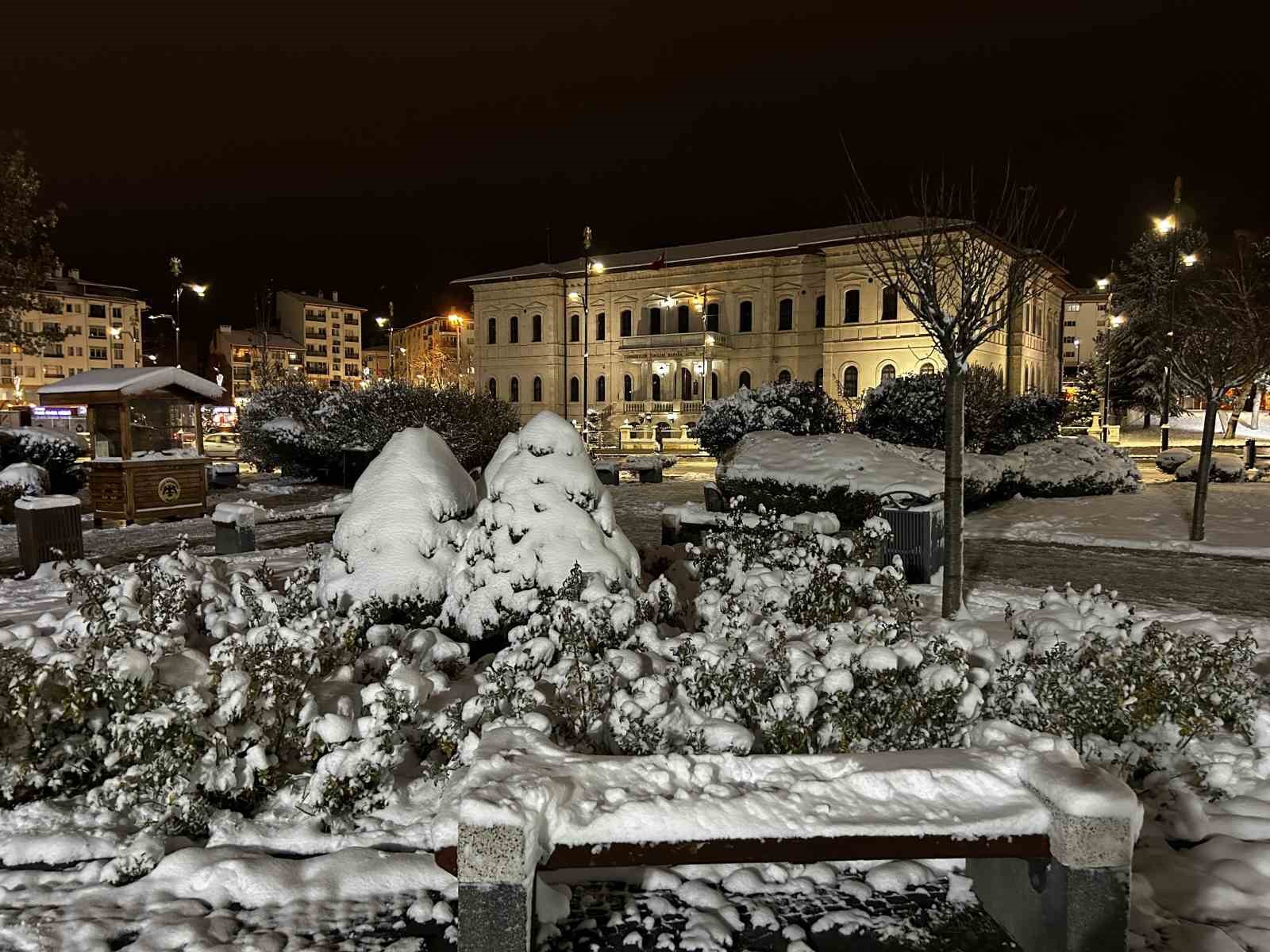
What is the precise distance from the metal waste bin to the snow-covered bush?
13266 millimetres

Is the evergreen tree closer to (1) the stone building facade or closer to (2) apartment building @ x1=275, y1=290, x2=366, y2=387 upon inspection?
(1) the stone building facade

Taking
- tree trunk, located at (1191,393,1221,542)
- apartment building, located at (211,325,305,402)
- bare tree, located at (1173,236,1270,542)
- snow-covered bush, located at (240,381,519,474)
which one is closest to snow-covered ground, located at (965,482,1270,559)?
tree trunk, located at (1191,393,1221,542)

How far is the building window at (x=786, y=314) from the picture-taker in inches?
1903

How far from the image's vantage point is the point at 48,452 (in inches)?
744

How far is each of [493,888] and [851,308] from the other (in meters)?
45.6

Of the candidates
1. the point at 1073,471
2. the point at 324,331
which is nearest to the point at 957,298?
the point at 1073,471

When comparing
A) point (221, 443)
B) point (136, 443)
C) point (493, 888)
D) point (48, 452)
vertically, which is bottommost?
point (493, 888)

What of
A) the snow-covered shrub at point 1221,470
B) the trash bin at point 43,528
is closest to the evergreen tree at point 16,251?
the trash bin at point 43,528

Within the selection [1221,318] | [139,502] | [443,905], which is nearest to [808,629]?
[443,905]

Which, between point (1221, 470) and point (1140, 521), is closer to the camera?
point (1140, 521)

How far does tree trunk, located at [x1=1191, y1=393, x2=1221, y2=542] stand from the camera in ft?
37.9

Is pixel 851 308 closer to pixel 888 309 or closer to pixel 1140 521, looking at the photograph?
pixel 888 309

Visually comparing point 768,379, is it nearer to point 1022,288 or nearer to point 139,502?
point 139,502

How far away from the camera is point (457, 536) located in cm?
670
